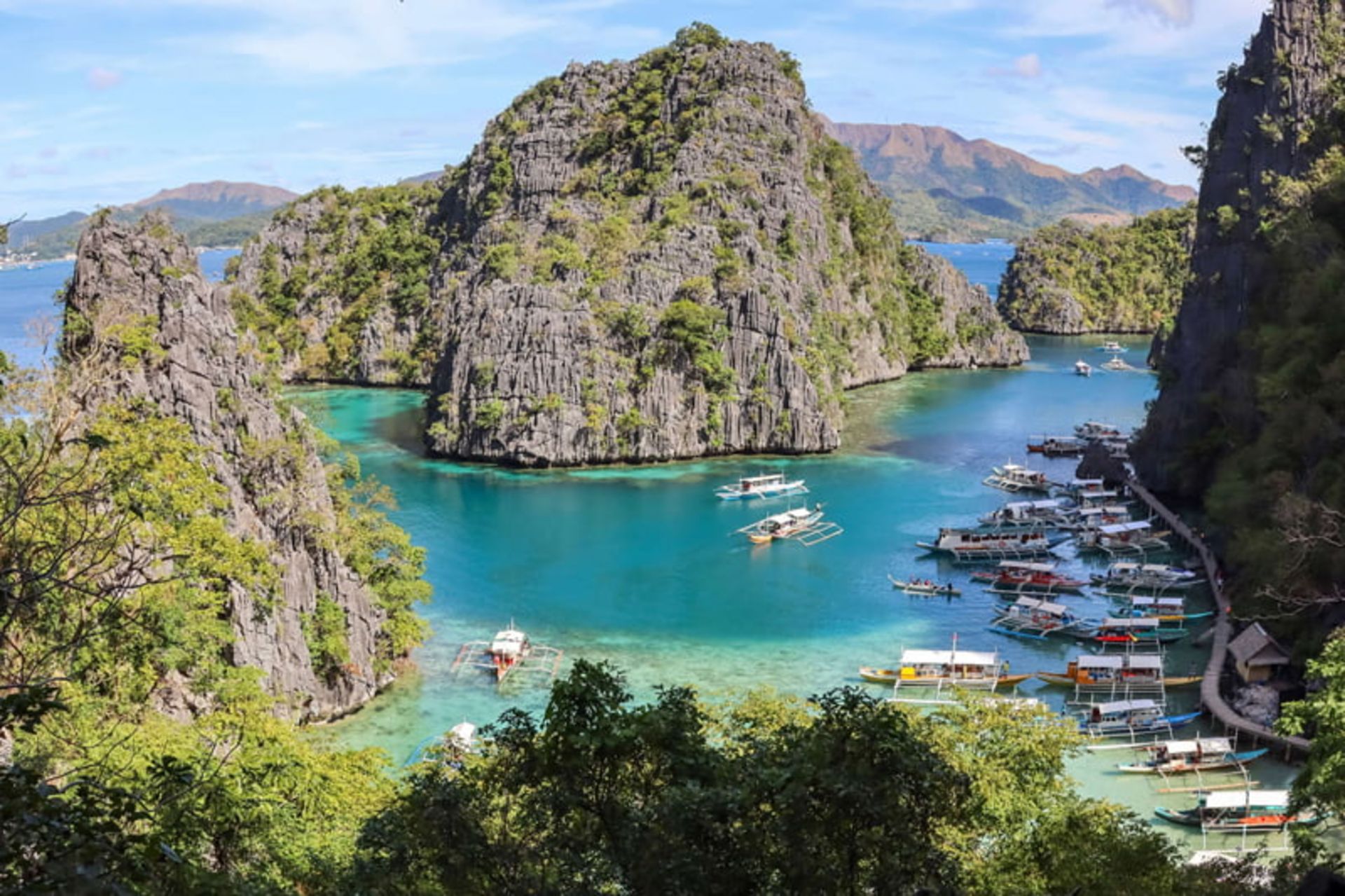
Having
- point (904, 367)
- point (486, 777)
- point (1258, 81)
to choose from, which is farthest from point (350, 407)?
point (486, 777)

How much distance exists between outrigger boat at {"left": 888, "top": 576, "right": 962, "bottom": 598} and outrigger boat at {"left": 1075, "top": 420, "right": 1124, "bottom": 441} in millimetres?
32878

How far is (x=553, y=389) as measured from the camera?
75.6 metres

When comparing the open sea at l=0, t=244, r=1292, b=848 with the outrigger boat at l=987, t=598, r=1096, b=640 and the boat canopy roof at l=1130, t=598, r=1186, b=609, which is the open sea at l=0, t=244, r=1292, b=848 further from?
the boat canopy roof at l=1130, t=598, r=1186, b=609

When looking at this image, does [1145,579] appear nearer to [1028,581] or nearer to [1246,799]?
[1028,581]

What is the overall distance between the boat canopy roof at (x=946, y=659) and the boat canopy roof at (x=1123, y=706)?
4856 millimetres

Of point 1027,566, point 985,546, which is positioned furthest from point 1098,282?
point 1027,566

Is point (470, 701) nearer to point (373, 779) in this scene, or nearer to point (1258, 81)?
point (373, 779)

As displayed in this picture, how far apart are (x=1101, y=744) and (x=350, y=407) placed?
77583 millimetres

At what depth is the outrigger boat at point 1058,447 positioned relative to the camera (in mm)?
78250

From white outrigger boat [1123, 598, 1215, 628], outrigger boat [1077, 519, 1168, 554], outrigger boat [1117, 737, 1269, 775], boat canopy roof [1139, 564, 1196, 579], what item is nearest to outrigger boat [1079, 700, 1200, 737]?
outrigger boat [1117, 737, 1269, 775]

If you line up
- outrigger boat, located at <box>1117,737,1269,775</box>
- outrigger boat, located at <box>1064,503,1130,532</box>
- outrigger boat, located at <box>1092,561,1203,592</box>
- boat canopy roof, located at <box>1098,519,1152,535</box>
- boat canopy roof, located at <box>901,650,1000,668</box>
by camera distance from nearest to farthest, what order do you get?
outrigger boat, located at <box>1117,737,1269,775</box> < boat canopy roof, located at <box>901,650,1000,668</box> < outrigger boat, located at <box>1092,561,1203,592</box> < boat canopy roof, located at <box>1098,519,1152,535</box> < outrigger boat, located at <box>1064,503,1130,532</box>

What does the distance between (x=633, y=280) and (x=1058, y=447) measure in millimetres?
31725

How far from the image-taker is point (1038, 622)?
45.0 meters

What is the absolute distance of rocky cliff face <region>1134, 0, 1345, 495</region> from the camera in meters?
56.5
